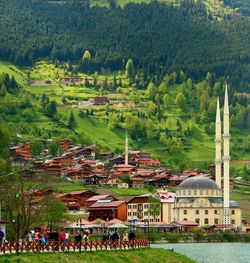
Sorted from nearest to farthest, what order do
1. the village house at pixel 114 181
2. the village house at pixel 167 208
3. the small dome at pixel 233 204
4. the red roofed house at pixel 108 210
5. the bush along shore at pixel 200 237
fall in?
the bush along shore at pixel 200 237, the red roofed house at pixel 108 210, the small dome at pixel 233 204, the village house at pixel 167 208, the village house at pixel 114 181

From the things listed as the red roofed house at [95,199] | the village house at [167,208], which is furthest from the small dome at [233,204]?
the red roofed house at [95,199]

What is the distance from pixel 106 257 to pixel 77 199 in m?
114

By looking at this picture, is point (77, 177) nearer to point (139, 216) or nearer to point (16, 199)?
point (139, 216)

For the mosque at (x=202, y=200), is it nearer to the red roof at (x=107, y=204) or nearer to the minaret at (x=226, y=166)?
the minaret at (x=226, y=166)

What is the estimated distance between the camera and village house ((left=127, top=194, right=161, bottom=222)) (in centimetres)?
17038

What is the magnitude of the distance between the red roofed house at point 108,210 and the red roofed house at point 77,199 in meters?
1.73

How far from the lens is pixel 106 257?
2261 inches

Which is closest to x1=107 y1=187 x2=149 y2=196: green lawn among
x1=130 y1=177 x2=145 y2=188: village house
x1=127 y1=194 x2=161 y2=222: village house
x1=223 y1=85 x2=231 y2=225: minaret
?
x1=130 y1=177 x2=145 y2=188: village house

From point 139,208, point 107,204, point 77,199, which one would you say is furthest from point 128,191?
point 107,204

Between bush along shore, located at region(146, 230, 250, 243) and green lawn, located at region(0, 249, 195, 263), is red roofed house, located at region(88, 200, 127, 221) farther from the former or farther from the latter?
green lawn, located at region(0, 249, 195, 263)

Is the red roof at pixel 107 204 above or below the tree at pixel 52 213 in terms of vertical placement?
above

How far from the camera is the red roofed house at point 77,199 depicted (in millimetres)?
167938

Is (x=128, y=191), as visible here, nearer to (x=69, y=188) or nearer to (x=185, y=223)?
(x=69, y=188)

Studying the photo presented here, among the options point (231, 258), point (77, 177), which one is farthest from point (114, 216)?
point (231, 258)
